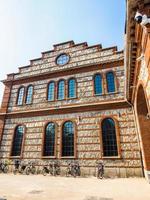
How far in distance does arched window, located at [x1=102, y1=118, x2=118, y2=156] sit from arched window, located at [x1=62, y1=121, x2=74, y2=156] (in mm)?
2816

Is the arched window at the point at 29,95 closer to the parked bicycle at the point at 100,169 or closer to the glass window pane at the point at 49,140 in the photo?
the glass window pane at the point at 49,140

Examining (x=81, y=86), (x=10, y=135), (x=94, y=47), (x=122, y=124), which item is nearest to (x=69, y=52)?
(x=94, y=47)

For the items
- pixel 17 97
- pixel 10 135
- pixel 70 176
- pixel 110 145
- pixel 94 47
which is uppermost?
pixel 94 47

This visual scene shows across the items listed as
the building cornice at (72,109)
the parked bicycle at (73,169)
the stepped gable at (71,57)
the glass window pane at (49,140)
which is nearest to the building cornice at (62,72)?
the stepped gable at (71,57)

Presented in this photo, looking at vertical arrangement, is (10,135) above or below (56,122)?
below

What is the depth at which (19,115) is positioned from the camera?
54.4 ft

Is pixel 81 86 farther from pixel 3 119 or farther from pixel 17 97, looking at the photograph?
pixel 3 119

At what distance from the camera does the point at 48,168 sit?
13672mm

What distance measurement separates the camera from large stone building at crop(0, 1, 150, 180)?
40.3ft

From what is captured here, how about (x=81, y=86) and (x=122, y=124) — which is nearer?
(x=122, y=124)

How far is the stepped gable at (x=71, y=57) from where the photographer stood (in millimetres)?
15787

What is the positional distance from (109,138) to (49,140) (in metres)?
5.55

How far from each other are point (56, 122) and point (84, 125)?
2.81 m

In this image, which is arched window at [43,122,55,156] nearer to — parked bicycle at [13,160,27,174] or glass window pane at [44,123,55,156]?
glass window pane at [44,123,55,156]
